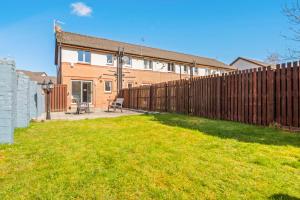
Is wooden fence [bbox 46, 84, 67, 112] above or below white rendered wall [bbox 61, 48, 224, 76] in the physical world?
below

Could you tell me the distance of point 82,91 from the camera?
68.9 ft

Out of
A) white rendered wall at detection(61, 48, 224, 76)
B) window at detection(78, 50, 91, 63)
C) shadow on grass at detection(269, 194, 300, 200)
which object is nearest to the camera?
shadow on grass at detection(269, 194, 300, 200)

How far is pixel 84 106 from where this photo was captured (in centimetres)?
1518

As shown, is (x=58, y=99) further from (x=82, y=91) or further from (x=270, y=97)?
(x=270, y=97)

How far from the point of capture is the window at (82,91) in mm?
20562

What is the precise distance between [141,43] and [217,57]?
1663 centimetres

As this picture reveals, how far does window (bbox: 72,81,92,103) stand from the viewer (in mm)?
20562

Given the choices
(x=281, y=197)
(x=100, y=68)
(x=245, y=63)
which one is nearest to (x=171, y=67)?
(x=100, y=68)

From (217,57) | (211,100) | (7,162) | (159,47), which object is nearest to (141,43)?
(159,47)

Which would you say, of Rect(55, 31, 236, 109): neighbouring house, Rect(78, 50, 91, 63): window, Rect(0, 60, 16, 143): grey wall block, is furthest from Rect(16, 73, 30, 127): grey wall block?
Rect(78, 50, 91, 63): window

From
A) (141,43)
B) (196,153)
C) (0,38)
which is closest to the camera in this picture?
(196,153)

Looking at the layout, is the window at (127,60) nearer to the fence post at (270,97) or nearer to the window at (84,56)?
the window at (84,56)

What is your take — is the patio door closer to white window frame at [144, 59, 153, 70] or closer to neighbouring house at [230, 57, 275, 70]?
white window frame at [144, 59, 153, 70]

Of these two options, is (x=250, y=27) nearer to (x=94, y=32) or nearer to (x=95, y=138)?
(x=95, y=138)
